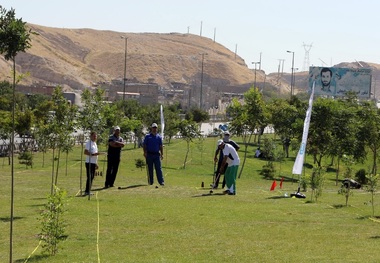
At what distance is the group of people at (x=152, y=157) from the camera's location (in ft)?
72.7

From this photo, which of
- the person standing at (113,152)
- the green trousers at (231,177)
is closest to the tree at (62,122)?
the person standing at (113,152)

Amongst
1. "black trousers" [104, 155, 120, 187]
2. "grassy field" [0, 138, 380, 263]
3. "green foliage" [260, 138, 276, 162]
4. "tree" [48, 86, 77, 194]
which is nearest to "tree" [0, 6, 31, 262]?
"grassy field" [0, 138, 380, 263]

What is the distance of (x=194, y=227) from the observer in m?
15.9

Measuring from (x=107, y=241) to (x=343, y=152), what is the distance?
3037cm

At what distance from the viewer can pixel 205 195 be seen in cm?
2262

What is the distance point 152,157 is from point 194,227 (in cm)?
940

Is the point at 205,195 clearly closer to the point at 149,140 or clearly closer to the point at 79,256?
the point at 149,140

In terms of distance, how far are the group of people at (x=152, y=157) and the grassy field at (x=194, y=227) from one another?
56 centimetres

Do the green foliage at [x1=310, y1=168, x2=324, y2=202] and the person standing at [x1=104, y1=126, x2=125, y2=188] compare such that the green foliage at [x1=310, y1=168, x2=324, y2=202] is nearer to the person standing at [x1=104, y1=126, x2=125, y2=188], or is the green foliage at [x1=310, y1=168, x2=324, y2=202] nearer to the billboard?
the person standing at [x1=104, y1=126, x2=125, y2=188]

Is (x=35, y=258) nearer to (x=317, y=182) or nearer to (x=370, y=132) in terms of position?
(x=317, y=182)

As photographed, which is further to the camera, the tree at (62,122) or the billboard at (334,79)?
the billboard at (334,79)

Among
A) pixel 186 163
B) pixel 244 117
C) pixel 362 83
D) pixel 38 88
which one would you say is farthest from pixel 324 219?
pixel 38 88

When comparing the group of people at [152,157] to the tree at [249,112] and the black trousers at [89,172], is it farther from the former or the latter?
the tree at [249,112]

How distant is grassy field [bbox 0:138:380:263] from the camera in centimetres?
1291
